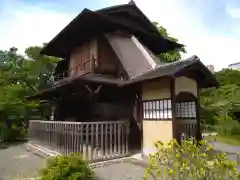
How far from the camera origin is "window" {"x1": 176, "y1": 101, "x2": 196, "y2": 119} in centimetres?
931

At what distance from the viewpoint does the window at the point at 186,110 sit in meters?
9.31

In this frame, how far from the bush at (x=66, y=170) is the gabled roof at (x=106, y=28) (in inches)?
258

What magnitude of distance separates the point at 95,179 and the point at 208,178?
3.81 m

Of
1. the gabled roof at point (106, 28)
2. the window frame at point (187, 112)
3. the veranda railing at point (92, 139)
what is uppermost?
the gabled roof at point (106, 28)

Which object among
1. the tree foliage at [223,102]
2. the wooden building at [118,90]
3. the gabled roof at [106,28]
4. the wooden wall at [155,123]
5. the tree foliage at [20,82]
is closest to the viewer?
the wooden wall at [155,123]

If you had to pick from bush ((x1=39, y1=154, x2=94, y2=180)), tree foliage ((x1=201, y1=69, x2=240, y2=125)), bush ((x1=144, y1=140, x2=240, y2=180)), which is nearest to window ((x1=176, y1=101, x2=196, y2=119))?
bush ((x1=39, y1=154, x2=94, y2=180))

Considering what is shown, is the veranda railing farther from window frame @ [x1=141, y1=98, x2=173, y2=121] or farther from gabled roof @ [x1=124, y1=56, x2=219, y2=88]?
gabled roof @ [x1=124, y1=56, x2=219, y2=88]

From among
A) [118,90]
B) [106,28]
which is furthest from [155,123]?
[106,28]

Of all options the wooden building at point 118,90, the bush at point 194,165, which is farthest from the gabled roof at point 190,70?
the bush at point 194,165

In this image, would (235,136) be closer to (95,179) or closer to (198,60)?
(198,60)

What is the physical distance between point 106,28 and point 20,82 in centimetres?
1286

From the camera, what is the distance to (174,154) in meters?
3.12

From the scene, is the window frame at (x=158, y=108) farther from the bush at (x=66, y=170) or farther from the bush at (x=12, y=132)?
the bush at (x=12, y=132)

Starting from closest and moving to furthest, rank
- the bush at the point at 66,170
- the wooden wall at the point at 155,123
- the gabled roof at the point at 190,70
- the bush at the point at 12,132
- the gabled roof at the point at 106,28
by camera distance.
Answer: the bush at the point at 66,170 → the gabled roof at the point at 190,70 → the wooden wall at the point at 155,123 → the gabled roof at the point at 106,28 → the bush at the point at 12,132
